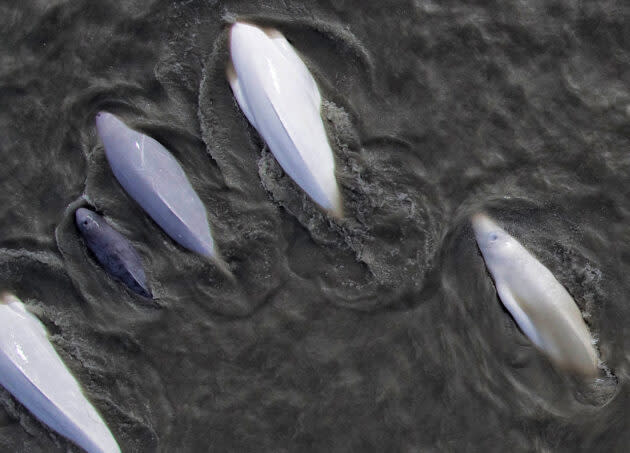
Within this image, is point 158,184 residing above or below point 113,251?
above

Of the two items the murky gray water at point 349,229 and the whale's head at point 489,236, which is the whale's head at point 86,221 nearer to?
the murky gray water at point 349,229

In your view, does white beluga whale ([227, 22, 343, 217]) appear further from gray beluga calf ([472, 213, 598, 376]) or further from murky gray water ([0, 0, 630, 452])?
gray beluga calf ([472, 213, 598, 376])

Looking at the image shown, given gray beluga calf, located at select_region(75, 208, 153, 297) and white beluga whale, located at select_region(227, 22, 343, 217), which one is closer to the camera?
white beluga whale, located at select_region(227, 22, 343, 217)

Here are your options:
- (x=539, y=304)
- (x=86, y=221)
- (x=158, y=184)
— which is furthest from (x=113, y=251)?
(x=539, y=304)

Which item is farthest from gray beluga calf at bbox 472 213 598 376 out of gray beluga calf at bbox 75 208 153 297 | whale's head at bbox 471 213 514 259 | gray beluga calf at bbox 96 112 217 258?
gray beluga calf at bbox 75 208 153 297

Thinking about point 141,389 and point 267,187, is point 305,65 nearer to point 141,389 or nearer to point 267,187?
point 267,187

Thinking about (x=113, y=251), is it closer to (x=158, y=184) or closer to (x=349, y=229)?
(x=158, y=184)
